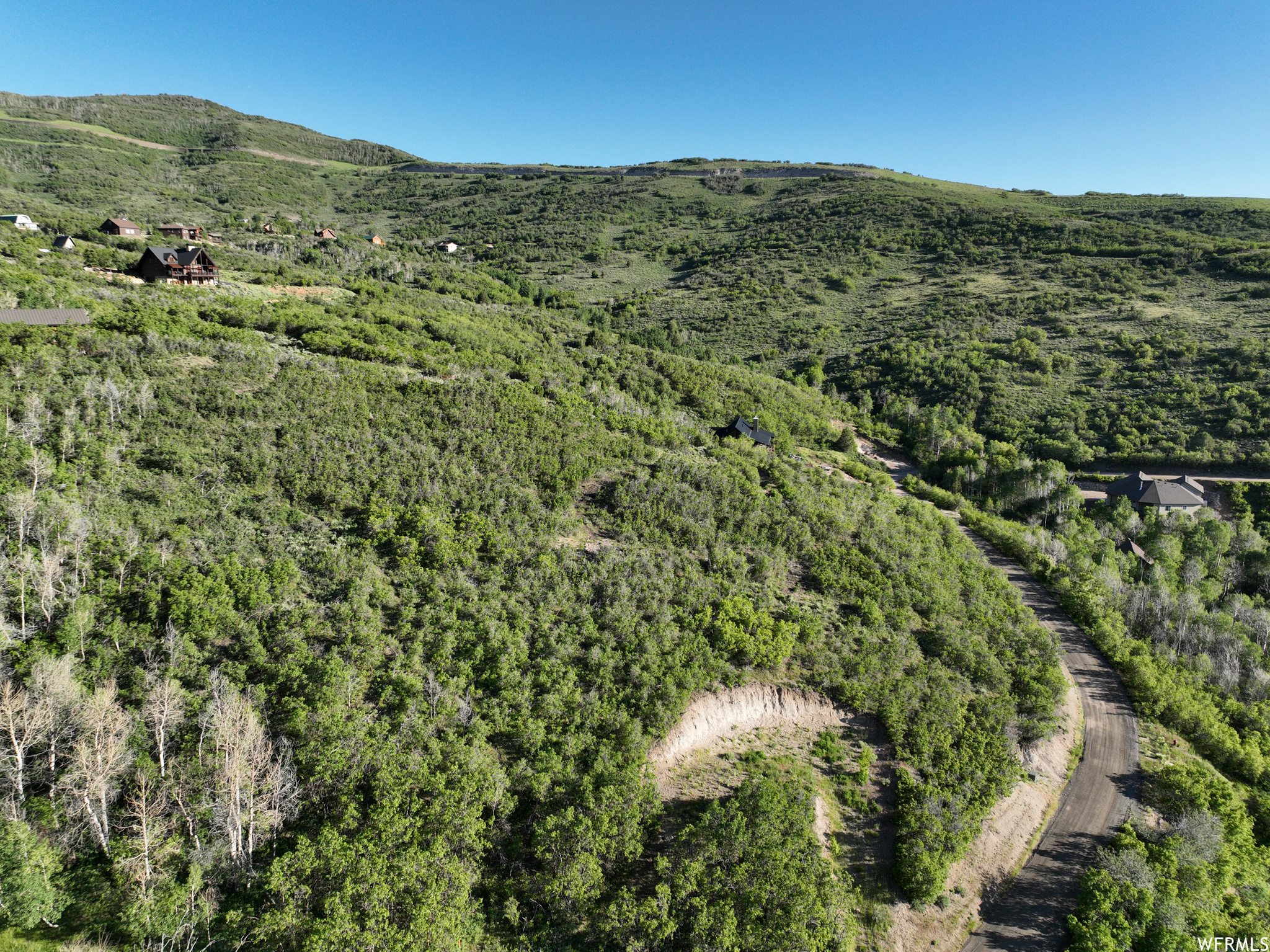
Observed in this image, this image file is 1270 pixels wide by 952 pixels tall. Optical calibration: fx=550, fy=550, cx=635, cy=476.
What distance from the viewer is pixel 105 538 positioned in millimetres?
18188

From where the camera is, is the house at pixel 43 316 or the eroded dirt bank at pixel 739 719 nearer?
the eroded dirt bank at pixel 739 719

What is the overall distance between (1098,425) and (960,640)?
52237 millimetres

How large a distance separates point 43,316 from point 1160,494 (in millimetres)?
81015

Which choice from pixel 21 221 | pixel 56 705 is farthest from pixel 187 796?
pixel 21 221

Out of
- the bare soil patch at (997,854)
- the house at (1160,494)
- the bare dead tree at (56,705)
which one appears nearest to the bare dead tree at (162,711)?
the bare dead tree at (56,705)

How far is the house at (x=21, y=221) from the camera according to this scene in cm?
5508

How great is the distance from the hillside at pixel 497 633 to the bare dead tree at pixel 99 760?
132 millimetres

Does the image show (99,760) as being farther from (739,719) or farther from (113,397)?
(739,719)

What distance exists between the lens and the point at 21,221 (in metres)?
56.9

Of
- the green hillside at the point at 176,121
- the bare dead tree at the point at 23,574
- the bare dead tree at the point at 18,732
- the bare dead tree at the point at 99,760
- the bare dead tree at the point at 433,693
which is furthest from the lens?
the green hillside at the point at 176,121

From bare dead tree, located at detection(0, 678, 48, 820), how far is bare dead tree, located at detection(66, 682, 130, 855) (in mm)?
784

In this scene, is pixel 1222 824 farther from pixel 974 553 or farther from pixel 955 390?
pixel 955 390

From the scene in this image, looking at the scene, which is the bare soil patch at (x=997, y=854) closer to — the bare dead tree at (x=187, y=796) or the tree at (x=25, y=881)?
the bare dead tree at (x=187, y=796)

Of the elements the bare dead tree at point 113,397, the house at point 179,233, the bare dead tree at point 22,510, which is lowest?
the bare dead tree at point 22,510
